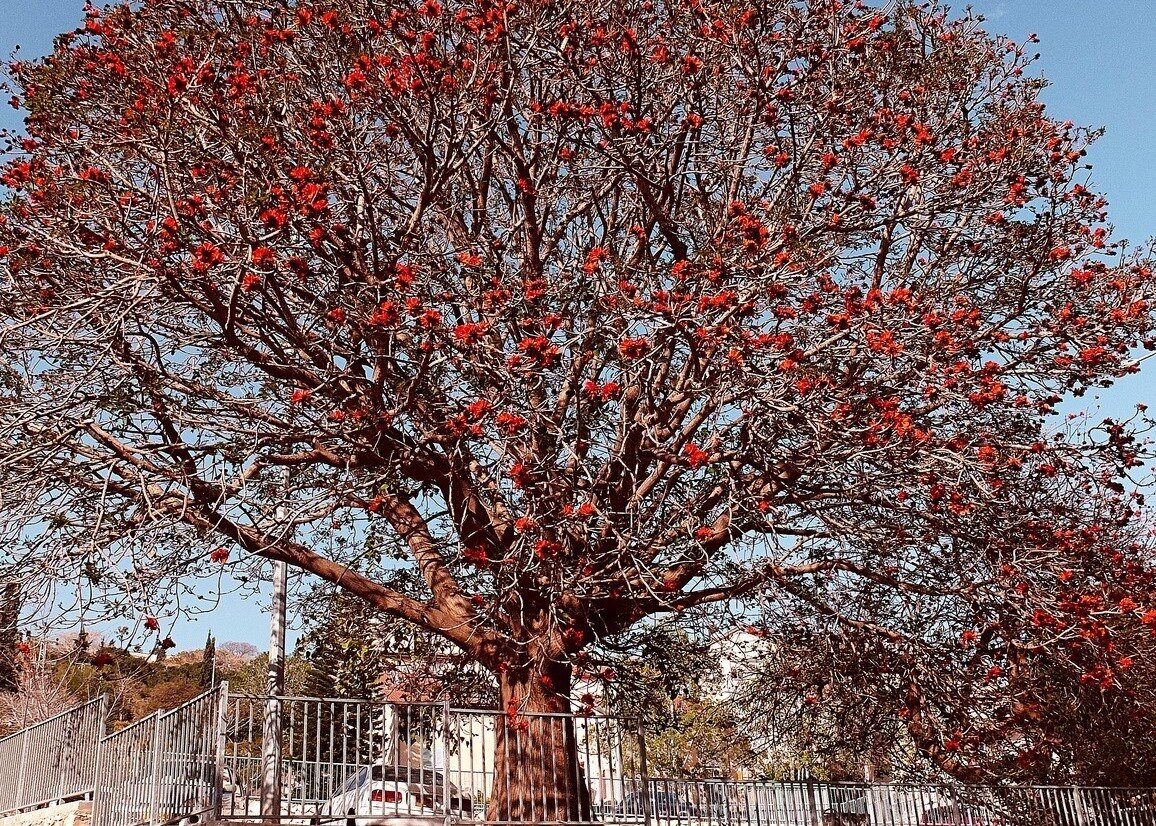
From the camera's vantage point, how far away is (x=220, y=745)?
9461 millimetres

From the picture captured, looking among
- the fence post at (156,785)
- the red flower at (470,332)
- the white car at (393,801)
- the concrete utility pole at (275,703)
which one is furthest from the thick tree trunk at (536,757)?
the red flower at (470,332)

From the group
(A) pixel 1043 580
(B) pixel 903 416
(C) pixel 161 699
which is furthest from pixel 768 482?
(C) pixel 161 699

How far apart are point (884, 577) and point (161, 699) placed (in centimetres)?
4096

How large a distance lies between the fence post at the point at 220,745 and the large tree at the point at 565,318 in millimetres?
1324

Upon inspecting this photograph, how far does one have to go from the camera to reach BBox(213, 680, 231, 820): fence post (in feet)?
29.9

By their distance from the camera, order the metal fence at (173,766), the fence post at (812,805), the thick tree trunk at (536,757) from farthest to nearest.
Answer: the fence post at (812,805), the thick tree trunk at (536,757), the metal fence at (173,766)

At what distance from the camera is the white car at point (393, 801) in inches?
376

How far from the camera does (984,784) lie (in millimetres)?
13406

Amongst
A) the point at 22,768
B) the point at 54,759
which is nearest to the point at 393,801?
the point at 54,759

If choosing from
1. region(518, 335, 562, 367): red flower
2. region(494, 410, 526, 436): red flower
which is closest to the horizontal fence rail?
region(494, 410, 526, 436): red flower

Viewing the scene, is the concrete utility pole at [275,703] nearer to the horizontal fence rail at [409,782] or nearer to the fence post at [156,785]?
the horizontal fence rail at [409,782]

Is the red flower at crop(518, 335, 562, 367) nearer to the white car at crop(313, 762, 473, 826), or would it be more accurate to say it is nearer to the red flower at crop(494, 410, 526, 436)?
the red flower at crop(494, 410, 526, 436)

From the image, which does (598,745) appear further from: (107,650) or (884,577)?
(107,650)

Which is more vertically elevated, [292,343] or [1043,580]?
[292,343]
